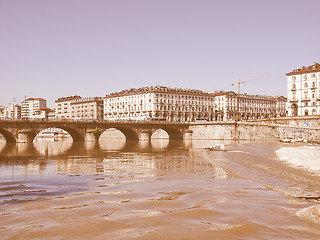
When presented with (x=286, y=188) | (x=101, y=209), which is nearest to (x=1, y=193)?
(x=101, y=209)

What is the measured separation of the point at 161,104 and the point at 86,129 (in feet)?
220

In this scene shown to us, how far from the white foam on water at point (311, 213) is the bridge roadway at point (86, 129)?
64.1 m

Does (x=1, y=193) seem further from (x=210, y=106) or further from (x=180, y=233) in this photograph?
(x=210, y=106)

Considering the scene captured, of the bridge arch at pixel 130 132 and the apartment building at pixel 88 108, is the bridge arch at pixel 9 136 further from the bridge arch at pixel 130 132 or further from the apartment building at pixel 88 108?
the apartment building at pixel 88 108

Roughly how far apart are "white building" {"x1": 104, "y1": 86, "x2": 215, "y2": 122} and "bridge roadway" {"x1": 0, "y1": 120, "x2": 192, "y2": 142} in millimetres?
41484

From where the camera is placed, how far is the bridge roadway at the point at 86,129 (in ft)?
216

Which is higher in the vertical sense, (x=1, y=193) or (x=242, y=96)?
(x=242, y=96)

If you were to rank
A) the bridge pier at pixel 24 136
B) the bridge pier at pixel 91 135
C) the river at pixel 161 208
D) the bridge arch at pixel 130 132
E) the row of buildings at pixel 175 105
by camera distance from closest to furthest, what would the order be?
1. the river at pixel 161 208
2. the bridge pier at pixel 24 136
3. the bridge pier at pixel 91 135
4. the bridge arch at pixel 130 132
5. the row of buildings at pixel 175 105

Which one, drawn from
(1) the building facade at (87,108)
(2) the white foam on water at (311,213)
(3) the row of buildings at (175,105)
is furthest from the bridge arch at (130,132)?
(1) the building facade at (87,108)

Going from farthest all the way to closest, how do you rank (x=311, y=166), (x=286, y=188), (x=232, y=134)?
(x=232, y=134)
(x=311, y=166)
(x=286, y=188)

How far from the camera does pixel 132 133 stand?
A: 90.7 meters

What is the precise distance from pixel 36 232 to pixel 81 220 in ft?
4.18

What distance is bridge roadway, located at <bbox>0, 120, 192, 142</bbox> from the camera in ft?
216

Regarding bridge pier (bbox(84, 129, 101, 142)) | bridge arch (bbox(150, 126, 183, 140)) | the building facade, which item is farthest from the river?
the building facade
